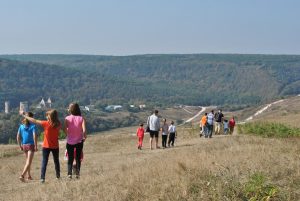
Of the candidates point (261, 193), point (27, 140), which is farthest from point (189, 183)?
point (27, 140)

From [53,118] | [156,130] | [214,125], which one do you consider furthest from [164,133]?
[53,118]

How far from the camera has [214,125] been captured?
32562 mm

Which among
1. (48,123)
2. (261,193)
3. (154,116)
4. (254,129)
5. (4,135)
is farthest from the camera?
(4,135)

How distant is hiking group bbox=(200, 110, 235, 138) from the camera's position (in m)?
28.5

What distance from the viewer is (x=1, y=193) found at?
38.5 feet

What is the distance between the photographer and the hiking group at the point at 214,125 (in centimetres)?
2853

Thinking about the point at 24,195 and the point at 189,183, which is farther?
the point at 24,195

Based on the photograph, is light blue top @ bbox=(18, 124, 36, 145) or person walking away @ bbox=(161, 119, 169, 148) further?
person walking away @ bbox=(161, 119, 169, 148)

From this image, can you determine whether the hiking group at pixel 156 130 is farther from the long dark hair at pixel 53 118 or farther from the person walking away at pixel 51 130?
the long dark hair at pixel 53 118

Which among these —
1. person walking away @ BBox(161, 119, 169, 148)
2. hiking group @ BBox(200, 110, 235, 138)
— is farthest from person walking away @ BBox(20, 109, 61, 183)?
hiking group @ BBox(200, 110, 235, 138)

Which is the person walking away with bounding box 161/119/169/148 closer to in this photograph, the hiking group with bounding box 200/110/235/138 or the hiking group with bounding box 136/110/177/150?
the hiking group with bounding box 136/110/177/150

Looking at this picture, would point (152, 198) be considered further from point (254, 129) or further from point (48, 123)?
point (254, 129)

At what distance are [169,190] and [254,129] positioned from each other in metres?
19.8

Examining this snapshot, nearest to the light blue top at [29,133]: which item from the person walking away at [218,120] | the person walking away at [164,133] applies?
the person walking away at [164,133]
